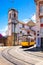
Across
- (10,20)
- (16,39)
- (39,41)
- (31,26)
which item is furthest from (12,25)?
(39,41)

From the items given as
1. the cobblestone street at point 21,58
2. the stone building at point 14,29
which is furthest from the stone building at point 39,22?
the cobblestone street at point 21,58

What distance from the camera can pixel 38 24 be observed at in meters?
37.4

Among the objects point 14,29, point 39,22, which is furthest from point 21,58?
point 14,29

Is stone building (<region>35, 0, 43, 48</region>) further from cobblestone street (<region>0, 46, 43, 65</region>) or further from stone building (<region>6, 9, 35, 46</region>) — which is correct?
cobblestone street (<region>0, 46, 43, 65</region>)

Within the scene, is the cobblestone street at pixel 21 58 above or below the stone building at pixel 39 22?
below

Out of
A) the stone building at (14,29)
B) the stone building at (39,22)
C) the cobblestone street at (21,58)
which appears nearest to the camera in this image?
the cobblestone street at (21,58)

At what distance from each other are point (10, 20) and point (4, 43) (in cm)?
1698

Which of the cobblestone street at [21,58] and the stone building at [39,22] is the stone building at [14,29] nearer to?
the stone building at [39,22]

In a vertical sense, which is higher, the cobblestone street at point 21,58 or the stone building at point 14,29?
the stone building at point 14,29

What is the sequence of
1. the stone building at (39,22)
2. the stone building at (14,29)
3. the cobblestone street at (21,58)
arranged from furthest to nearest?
1. the stone building at (14,29)
2. the stone building at (39,22)
3. the cobblestone street at (21,58)

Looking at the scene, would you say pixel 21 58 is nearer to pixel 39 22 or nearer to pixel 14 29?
pixel 39 22

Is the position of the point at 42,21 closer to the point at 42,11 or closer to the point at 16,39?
the point at 42,11

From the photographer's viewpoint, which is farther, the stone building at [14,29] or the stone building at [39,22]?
the stone building at [14,29]

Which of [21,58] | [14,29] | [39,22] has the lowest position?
[21,58]
